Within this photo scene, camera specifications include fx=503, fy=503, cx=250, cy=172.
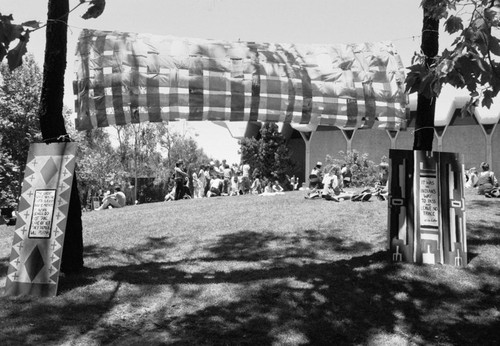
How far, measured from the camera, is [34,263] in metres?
6.76

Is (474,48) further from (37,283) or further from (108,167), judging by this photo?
(108,167)

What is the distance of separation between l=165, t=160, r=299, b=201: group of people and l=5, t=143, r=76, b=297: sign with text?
11732 mm

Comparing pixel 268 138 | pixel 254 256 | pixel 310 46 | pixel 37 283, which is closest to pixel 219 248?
pixel 254 256

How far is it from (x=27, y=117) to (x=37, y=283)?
25.2 meters

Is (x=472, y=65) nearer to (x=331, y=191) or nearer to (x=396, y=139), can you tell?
(x=331, y=191)

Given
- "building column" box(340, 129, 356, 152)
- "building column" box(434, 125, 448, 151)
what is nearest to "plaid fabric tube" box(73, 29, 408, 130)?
"building column" box(434, 125, 448, 151)

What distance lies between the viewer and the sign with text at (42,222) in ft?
22.0

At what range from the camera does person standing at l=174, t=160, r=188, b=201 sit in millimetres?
18938

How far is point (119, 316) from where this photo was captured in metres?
6.20

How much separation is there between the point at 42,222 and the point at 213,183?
1463 centimetres

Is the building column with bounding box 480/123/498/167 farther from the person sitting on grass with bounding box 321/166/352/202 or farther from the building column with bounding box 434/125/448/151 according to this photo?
the person sitting on grass with bounding box 321/166/352/202

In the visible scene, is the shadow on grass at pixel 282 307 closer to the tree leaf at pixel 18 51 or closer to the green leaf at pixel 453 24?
the tree leaf at pixel 18 51

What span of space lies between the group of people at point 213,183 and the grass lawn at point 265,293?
9074 millimetres

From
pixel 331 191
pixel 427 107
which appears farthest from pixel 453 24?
pixel 331 191
